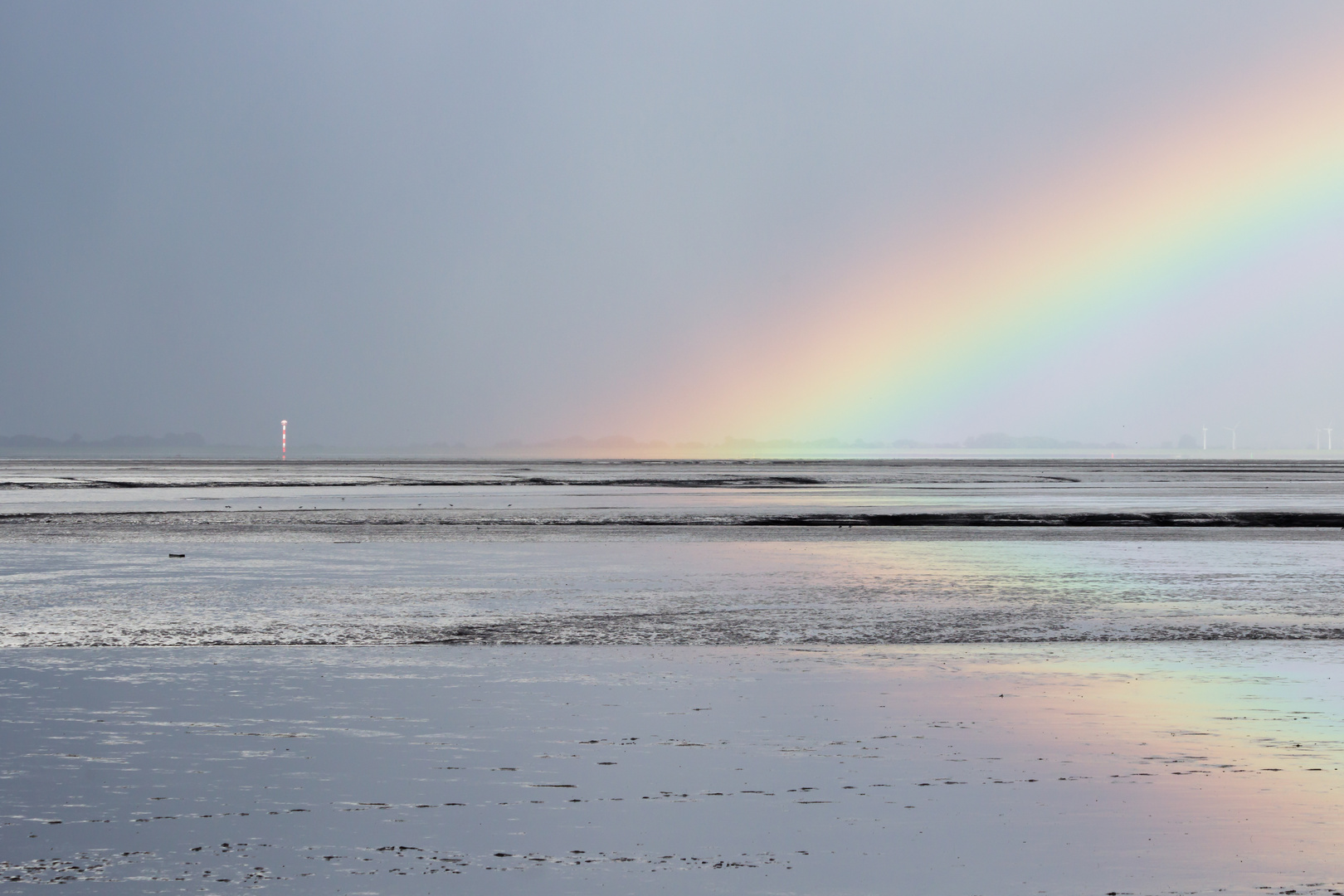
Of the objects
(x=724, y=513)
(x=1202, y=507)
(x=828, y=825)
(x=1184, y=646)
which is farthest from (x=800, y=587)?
(x=1202, y=507)

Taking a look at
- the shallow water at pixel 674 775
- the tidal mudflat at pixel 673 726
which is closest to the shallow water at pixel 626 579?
the tidal mudflat at pixel 673 726

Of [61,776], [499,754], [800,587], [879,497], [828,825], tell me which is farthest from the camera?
[879,497]

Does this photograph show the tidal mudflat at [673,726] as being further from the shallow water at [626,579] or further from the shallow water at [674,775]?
the shallow water at [626,579]

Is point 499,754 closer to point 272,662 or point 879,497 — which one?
point 272,662

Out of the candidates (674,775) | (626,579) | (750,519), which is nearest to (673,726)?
(674,775)

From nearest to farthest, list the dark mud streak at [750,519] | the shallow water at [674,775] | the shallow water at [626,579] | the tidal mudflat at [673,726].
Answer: the shallow water at [674,775] → the tidal mudflat at [673,726] → the shallow water at [626,579] → the dark mud streak at [750,519]

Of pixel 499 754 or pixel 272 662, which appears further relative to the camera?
pixel 272 662

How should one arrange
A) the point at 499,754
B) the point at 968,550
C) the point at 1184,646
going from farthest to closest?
the point at 968,550 < the point at 1184,646 < the point at 499,754

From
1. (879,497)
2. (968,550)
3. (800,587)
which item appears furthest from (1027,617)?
(879,497)

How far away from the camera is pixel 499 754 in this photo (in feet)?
28.5

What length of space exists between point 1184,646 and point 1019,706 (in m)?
4.33

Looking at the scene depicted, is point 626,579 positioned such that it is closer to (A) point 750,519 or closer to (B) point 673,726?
(B) point 673,726

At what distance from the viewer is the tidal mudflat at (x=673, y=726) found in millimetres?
6457

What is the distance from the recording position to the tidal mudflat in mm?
6457
